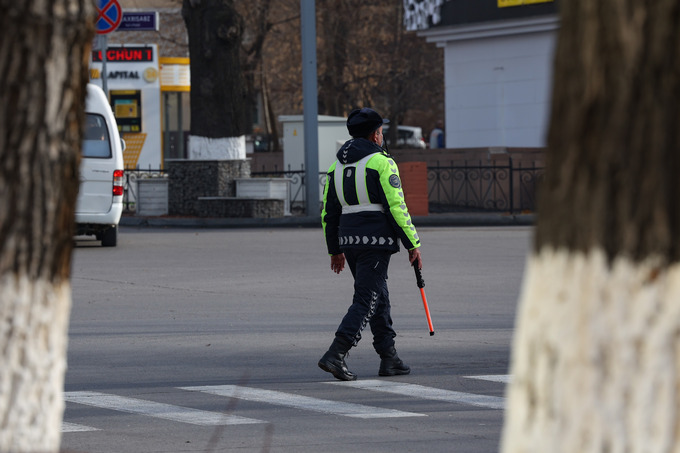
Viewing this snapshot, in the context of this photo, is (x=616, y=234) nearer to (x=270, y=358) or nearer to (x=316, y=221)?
(x=270, y=358)

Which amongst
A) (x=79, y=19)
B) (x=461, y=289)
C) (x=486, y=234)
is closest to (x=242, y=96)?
(x=486, y=234)

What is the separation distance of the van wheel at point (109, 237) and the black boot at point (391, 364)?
37.1 feet

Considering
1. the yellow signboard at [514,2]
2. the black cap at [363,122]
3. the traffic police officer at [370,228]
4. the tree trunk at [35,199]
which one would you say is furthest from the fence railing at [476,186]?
the tree trunk at [35,199]

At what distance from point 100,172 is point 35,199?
16106 millimetres

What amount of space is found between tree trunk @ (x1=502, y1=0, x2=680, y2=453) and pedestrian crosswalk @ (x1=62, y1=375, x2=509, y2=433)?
4567 millimetres

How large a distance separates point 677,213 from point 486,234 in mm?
19424

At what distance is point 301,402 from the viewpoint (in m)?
7.34

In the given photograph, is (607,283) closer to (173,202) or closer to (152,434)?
(152,434)

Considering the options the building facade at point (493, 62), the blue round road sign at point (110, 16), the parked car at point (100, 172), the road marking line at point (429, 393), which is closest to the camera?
the road marking line at point (429, 393)

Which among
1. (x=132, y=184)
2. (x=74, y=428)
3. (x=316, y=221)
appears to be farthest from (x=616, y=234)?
(x=132, y=184)

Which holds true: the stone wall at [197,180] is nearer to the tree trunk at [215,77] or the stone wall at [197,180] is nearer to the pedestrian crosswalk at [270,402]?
the tree trunk at [215,77]

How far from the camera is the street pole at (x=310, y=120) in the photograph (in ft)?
81.9

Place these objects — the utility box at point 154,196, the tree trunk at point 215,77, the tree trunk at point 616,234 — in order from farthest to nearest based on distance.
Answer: the utility box at point 154,196
the tree trunk at point 215,77
the tree trunk at point 616,234

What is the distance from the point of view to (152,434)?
641 cm
